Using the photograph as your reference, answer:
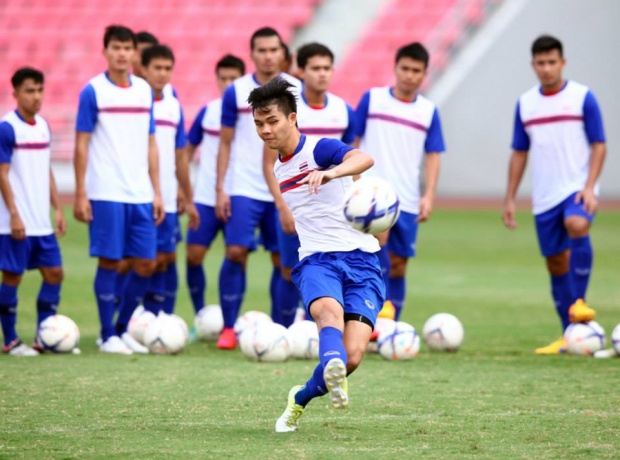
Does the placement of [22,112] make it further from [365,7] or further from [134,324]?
[365,7]

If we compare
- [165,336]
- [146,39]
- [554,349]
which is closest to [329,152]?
[165,336]

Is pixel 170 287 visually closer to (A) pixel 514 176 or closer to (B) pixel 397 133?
(B) pixel 397 133

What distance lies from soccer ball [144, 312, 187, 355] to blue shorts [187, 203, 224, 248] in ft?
4.70

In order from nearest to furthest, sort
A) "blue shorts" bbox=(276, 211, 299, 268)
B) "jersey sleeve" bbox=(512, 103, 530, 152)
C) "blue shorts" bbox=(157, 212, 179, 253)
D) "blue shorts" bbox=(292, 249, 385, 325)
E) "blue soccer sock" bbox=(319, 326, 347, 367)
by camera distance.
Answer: "blue soccer sock" bbox=(319, 326, 347, 367), "blue shorts" bbox=(292, 249, 385, 325), "blue shorts" bbox=(276, 211, 299, 268), "jersey sleeve" bbox=(512, 103, 530, 152), "blue shorts" bbox=(157, 212, 179, 253)

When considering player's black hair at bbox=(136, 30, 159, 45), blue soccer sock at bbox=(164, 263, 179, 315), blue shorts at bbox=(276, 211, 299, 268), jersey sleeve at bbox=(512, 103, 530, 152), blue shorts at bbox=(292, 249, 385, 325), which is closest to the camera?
blue shorts at bbox=(292, 249, 385, 325)

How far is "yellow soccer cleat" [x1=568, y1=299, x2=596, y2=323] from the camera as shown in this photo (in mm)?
8914

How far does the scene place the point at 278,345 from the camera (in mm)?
8523

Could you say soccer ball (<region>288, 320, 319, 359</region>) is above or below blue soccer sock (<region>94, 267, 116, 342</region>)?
below

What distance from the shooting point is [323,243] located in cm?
612

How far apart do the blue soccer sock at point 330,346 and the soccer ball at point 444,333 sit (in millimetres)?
3597

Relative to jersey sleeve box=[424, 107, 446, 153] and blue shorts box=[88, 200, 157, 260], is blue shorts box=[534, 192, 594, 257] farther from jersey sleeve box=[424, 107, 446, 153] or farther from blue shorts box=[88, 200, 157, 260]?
blue shorts box=[88, 200, 157, 260]

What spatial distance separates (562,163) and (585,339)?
159 centimetres

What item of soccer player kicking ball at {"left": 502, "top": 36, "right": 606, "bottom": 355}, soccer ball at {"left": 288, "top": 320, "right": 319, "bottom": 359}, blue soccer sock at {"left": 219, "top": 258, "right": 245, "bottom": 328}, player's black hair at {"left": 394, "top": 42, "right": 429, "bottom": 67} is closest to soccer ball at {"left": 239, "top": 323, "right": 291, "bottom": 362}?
soccer ball at {"left": 288, "top": 320, "right": 319, "bottom": 359}

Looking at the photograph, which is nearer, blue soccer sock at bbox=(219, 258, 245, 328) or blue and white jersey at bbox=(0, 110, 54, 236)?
blue and white jersey at bbox=(0, 110, 54, 236)
